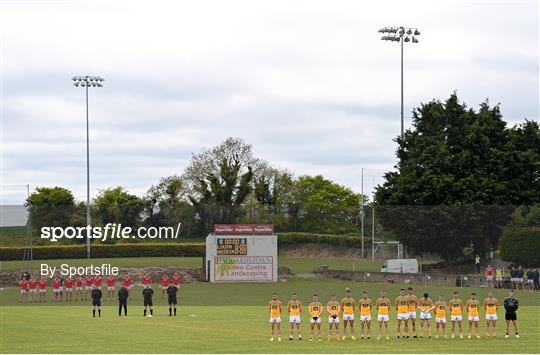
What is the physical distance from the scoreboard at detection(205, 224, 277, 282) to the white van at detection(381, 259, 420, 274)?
8.49 m

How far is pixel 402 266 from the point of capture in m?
80.1

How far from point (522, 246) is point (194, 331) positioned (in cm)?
3942

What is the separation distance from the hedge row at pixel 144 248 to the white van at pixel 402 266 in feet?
19.9

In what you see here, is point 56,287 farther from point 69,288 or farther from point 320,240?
point 320,240


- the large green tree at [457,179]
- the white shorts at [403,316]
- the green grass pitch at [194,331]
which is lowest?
the green grass pitch at [194,331]

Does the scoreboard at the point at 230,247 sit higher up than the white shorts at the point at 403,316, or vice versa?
the scoreboard at the point at 230,247

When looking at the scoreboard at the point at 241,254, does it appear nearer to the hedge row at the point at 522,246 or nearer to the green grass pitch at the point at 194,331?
the green grass pitch at the point at 194,331

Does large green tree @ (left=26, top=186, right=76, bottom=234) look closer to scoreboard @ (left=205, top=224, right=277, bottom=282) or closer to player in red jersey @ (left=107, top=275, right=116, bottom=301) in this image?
scoreboard @ (left=205, top=224, right=277, bottom=282)

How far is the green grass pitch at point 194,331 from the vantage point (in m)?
36.8

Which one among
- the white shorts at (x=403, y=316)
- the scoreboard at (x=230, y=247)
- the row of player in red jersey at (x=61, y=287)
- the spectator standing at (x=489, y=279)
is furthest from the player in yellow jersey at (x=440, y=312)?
the scoreboard at (x=230, y=247)

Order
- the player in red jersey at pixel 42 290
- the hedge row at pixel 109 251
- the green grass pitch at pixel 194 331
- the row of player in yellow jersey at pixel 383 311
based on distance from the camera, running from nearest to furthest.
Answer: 1. the green grass pitch at pixel 194 331
2. the row of player in yellow jersey at pixel 383 311
3. the player in red jersey at pixel 42 290
4. the hedge row at pixel 109 251

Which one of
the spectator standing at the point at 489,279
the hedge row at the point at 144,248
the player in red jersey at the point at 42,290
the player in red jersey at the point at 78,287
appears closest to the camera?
the player in red jersey at the point at 42,290

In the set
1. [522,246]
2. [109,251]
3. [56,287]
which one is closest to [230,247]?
[109,251]

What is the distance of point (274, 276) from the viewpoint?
81125 millimetres
